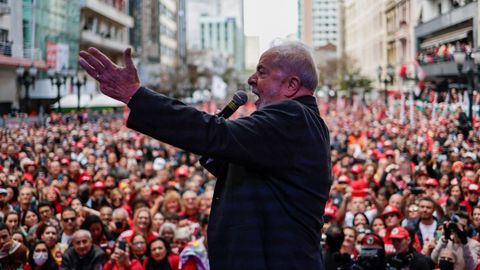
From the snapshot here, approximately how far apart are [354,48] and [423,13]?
52.3 m

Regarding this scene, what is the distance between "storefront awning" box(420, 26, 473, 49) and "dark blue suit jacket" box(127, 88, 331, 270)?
105 ft

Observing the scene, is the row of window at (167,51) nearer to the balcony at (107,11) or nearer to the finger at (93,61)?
the balcony at (107,11)

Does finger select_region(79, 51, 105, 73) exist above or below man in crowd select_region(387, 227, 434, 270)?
above

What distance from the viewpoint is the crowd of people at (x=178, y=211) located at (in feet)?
23.4

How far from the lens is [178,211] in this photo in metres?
10.4

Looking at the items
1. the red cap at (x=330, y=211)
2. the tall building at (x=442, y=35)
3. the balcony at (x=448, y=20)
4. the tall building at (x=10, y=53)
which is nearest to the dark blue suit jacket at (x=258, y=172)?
the red cap at (x=330, y=211)

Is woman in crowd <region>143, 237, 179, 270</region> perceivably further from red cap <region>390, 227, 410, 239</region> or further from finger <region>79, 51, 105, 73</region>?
finger <region>79, 51, 105, 73</region>

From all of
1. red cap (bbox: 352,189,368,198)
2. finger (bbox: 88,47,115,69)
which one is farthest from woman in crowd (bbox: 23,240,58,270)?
finger (bbox: 88,47,115,69)

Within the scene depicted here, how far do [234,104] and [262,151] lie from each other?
358 mm

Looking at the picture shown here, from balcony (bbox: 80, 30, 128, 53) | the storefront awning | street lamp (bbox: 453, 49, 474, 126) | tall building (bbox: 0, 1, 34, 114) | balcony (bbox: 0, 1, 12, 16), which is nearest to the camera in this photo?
balcony (bbox: 0, 1, 12, 16)

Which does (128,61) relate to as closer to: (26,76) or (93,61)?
(93,61)

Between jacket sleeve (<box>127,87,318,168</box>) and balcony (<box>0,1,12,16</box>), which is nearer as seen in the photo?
jacket sleeve (<box>127,87,318,168</box>)

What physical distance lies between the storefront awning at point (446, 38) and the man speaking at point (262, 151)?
3191 centimetres

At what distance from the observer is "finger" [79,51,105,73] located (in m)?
2.81
